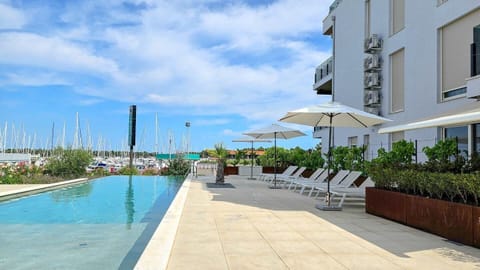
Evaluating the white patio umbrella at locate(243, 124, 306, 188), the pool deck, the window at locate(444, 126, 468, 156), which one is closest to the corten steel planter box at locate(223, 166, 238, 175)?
the white patio umbrella at locate(243, 124, 306, 188)

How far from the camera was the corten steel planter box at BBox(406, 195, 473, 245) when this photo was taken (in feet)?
18.8

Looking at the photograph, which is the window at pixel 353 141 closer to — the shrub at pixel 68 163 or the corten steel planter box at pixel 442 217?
the shrub at pixel 68 163

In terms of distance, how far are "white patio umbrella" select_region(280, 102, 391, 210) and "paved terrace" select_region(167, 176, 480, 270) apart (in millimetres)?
1921

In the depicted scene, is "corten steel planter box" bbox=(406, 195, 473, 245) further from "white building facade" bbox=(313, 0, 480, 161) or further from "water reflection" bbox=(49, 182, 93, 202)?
"water reflection" bbox=(49, 182, 93, 202)

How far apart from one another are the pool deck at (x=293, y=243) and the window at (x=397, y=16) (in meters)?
10.3

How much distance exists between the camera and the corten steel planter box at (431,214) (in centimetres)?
565

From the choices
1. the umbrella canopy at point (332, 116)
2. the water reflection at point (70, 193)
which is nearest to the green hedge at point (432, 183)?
the umbrella canopy at point (332, 116)

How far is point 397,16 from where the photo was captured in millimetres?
16562

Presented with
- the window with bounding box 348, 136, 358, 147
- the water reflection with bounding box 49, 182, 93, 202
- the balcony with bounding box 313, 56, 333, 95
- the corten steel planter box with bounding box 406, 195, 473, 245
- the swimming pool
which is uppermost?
the balcony with bounding box 313, 56, 333, 95

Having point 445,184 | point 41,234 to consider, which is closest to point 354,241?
point 445,184

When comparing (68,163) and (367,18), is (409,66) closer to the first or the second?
(367,18)

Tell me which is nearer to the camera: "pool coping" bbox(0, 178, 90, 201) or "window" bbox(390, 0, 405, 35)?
"pool coping" bbox(0, 178, 90, 201)

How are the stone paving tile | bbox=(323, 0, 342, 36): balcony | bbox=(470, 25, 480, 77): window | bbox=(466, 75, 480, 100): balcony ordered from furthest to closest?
bbox=(323, 0, 342, 36): balcony < bbox=(470, 25, 480, 77): window < bbox=(466, 75, 480, 100): balcony < the stone paving tile

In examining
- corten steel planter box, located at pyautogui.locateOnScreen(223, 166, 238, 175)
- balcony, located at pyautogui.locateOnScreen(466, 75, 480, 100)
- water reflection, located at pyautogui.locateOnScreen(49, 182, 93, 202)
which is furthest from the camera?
corten steel planter box, located at pyautogui.locateOnScreen(223, 166, 238, 175)
